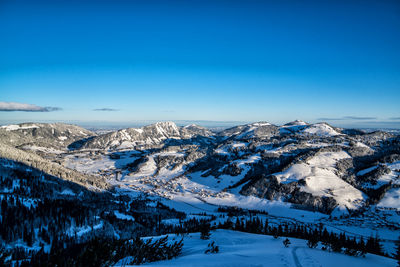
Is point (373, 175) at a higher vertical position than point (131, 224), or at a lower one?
higher

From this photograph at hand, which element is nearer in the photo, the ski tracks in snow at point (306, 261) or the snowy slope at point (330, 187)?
the ski tracks in snow at point (306, 261)

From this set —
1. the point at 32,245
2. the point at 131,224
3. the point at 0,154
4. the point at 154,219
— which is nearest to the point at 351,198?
the point at 154,219

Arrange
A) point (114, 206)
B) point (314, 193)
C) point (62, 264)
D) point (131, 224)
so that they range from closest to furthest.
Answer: point (62, 264), point (131, 224), point (114, 206), point (314, 193)

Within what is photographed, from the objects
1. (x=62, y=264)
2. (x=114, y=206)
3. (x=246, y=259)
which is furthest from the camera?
(x=114, y=206)

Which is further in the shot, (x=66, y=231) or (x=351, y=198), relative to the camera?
(x=351, y=198)

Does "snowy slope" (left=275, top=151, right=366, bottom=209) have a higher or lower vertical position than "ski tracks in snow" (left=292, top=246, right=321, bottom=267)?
lower

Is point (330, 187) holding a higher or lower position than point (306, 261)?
lower

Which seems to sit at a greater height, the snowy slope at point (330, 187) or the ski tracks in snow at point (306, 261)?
the ski tracks in snow at point (306, 261)

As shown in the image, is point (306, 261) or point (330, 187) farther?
point (330, 187)

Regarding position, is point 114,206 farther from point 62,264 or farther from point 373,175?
point 373,175

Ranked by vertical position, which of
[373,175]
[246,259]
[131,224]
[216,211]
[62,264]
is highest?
[62,264]

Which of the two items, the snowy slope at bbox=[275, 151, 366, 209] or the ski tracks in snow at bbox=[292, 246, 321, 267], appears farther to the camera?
the snowy slope at bbox=[275, 151, 366, 209]
